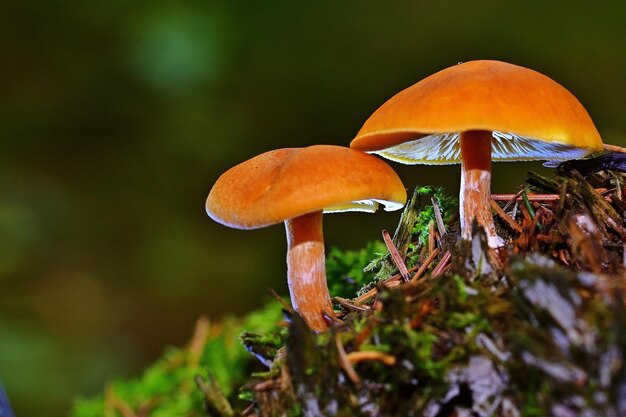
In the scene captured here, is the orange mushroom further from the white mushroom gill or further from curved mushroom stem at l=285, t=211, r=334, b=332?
the white mushroom gill

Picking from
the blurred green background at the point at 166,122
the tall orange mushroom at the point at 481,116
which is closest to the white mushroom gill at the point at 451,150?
the tall orange mushroom at the point at 481,116

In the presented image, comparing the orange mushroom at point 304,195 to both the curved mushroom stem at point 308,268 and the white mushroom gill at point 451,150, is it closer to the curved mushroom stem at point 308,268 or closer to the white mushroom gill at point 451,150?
the curved mushroom stem at point 308,268

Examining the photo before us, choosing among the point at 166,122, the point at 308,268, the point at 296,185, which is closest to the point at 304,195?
the point at 296,185

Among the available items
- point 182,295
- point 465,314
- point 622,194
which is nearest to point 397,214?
point 182,295

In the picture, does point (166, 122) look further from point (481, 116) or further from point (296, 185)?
point (481, 116)

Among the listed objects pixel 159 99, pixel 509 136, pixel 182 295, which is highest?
pixel 159 99

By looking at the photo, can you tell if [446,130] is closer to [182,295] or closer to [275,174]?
[275,174]

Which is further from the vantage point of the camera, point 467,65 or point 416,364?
point 467,65
